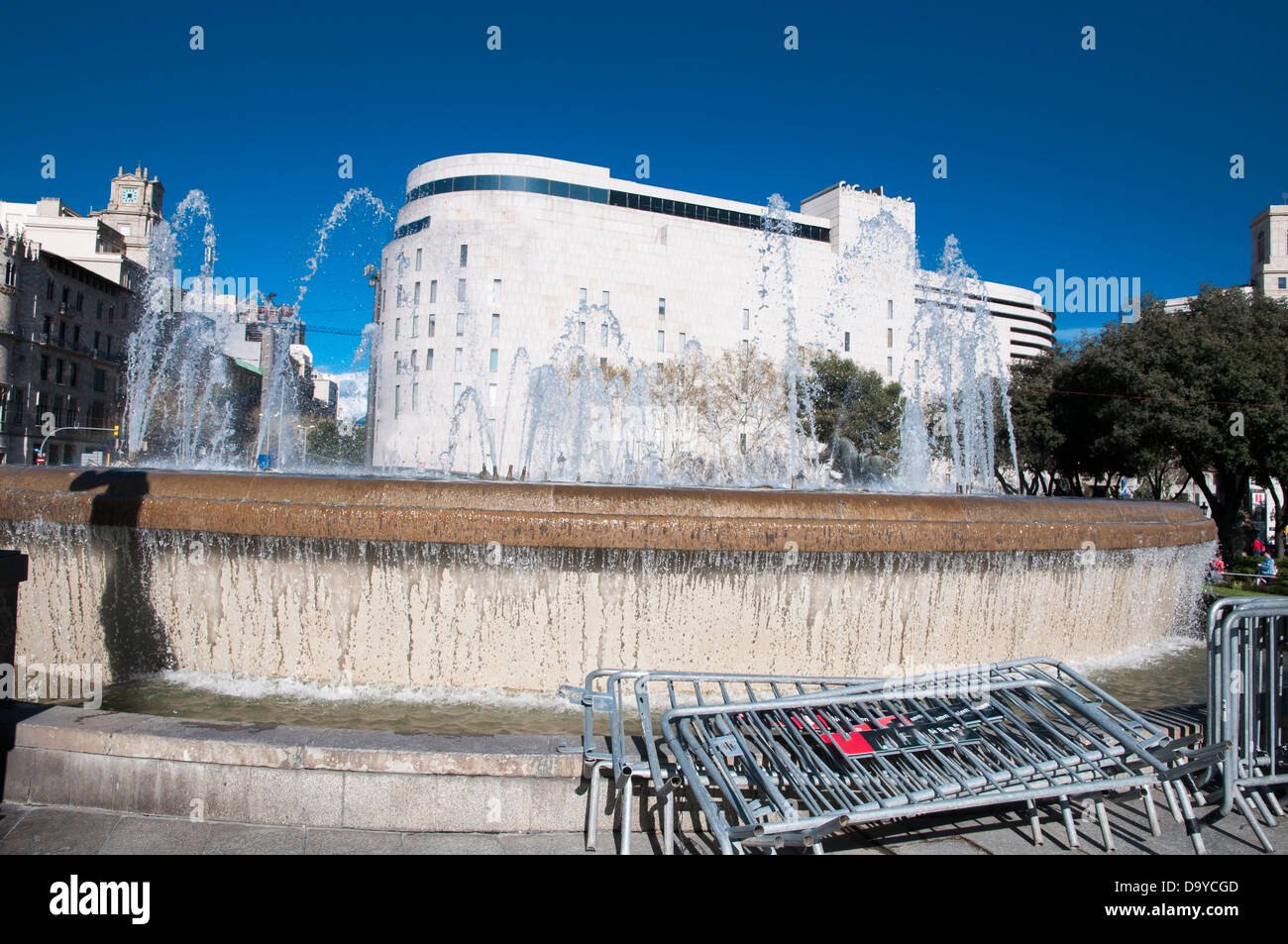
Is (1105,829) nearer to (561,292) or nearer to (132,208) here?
(561,292)

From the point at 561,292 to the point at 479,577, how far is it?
53.6 meters

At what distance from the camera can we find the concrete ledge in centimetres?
368

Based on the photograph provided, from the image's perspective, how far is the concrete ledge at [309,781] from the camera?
3.68 m

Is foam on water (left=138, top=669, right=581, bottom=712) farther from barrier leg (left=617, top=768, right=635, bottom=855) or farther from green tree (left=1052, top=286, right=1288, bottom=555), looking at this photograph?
green tree (left=1052, top=286, right=1288, bottom=555)

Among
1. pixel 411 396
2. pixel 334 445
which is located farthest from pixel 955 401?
pixel 334 445

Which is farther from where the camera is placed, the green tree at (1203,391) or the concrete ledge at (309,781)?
the green tree at (1203,391)

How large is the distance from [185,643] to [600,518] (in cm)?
351

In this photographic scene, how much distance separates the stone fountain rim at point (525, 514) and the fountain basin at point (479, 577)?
0.02 metres

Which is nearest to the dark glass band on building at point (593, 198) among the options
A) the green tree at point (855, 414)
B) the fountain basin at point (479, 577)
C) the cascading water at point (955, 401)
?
the cascading water at point (955, 401)

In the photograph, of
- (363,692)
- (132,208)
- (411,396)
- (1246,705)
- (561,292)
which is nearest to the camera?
(1246,705)

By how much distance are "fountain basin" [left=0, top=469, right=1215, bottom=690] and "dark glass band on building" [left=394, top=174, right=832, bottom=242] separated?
5381cm

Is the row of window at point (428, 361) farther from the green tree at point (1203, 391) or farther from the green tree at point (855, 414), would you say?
the green tree at point (1203, 391)

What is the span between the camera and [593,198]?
5900 cm
